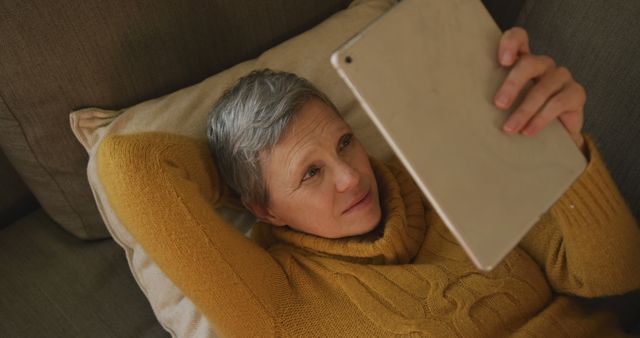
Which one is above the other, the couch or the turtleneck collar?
the couch

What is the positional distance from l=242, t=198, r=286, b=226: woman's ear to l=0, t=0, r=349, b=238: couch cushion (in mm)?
305

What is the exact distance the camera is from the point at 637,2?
3.39 ft

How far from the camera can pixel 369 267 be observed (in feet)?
3.10

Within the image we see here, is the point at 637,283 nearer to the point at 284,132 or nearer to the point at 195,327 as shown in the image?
the point at 284,132

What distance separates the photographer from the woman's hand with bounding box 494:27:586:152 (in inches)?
27.6

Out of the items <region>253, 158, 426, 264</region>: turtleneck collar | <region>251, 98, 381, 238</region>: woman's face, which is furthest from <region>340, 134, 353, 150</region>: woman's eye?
<region>253, 158, 426, 264</region>: turtleneck collar

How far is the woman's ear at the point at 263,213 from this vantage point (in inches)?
39.7

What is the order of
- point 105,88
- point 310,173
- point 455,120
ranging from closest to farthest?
point 455,120, point 310,173, point 105,88

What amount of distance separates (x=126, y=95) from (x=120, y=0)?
181mm

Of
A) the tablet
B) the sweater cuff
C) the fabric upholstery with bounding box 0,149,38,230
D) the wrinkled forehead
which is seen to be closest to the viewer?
the tablet

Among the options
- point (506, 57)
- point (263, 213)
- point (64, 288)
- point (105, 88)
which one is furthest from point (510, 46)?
point (64, 288)

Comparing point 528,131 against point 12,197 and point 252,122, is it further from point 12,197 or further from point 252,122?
point 12,197

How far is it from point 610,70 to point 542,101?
0.45 meters

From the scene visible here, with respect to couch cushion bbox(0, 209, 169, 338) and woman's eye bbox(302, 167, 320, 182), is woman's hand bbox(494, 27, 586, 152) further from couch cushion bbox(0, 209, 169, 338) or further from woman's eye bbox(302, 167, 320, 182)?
couch cushion bbox(0, 209, 169, 338)
